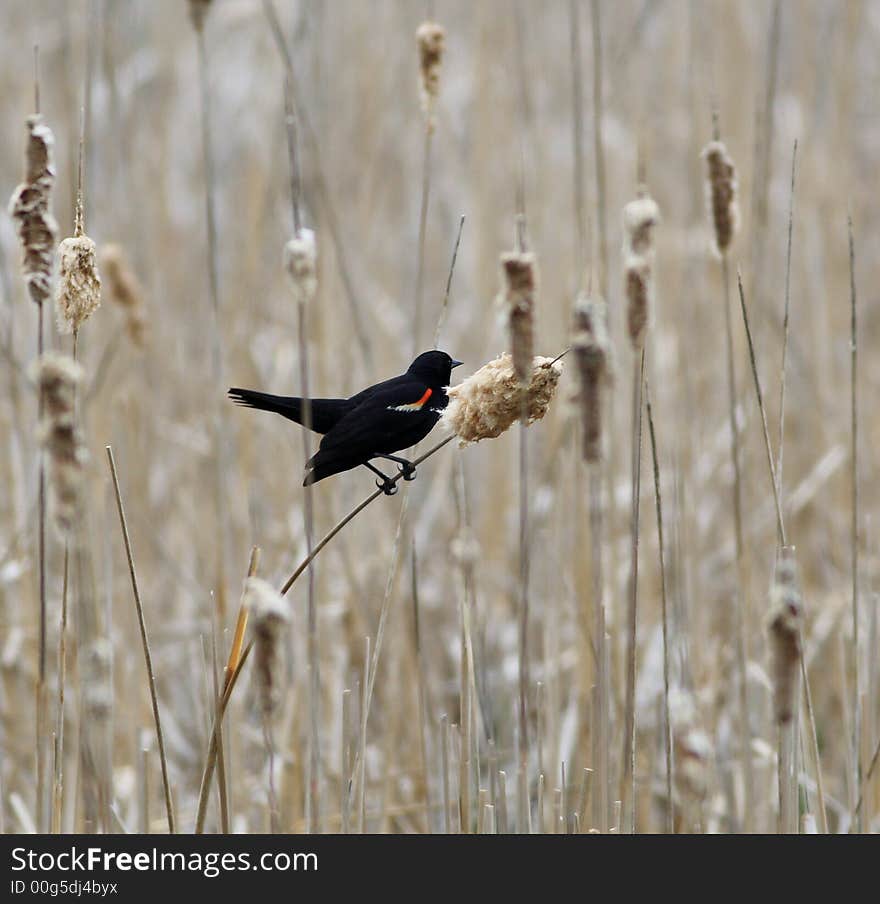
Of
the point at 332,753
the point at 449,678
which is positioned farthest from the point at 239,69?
the point at 332,753

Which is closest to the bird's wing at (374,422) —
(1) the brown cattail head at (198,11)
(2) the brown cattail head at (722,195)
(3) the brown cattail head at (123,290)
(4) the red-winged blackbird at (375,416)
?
(4) the red-winged blackbird at (375,416)

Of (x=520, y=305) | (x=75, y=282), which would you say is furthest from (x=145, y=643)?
(x=520, y=305)

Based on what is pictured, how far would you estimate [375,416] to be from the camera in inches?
22.1

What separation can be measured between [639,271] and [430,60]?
0.31m

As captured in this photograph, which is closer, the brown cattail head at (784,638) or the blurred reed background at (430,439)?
the brown cattail head at (784,638)

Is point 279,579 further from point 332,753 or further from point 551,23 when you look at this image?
point 551,23

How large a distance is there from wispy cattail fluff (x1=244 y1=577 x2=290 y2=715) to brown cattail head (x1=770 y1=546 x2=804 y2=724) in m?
0.21

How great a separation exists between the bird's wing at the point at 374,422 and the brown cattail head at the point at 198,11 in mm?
523

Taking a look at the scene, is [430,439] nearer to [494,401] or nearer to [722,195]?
[722,195]

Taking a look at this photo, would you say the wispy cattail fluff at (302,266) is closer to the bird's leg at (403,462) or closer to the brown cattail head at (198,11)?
the bird's leg at (403,462)

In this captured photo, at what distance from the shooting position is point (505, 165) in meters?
2.41

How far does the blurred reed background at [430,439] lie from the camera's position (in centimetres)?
128

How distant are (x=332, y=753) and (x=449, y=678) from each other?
0.48 metres
